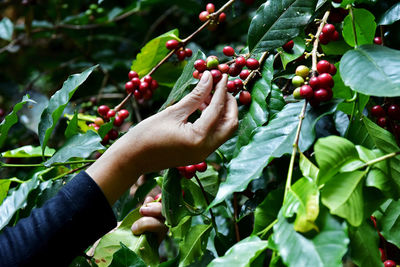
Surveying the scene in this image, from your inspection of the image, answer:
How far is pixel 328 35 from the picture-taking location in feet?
2.94

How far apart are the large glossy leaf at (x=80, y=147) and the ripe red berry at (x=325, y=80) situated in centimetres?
45

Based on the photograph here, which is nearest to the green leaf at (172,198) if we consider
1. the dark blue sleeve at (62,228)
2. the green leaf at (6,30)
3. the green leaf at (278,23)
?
the dark blue sleeve at (62,228)

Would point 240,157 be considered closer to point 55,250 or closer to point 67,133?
point 55,250

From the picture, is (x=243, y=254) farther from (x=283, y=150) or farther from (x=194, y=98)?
(x=194, y=98)

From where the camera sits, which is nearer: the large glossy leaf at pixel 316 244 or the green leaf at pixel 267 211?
the large glossy leaf at pixel 316 244

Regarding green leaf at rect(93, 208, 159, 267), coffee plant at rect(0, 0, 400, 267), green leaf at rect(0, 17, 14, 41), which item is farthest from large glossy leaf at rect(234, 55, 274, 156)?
green leaf at rect(0, 17, 14, 41)

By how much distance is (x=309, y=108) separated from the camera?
761mm

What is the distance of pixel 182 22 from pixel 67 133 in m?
1.48

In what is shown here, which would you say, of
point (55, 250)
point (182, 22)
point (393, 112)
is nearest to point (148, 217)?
point (55, 250)

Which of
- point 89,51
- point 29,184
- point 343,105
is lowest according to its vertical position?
point 89,51

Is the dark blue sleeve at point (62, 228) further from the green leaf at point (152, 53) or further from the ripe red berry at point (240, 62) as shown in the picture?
the green leaf at point (152, 53)

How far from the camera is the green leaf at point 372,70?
61 centimetres

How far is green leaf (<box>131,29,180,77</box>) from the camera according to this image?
1.17 meters

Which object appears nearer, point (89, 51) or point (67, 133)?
point (67, 133)
